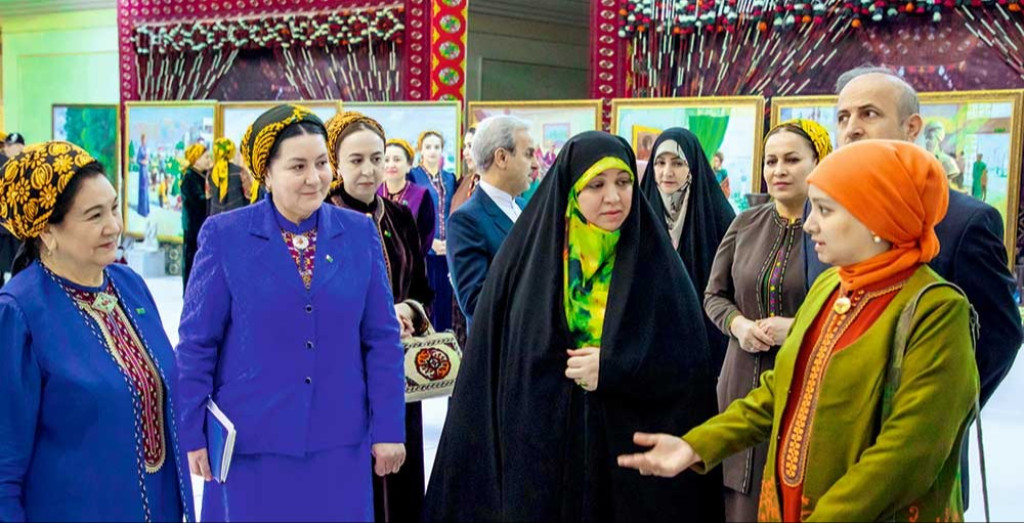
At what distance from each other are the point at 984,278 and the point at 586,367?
0.98 m

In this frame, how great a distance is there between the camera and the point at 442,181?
8.10 meters

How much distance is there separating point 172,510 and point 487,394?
818 millimetres

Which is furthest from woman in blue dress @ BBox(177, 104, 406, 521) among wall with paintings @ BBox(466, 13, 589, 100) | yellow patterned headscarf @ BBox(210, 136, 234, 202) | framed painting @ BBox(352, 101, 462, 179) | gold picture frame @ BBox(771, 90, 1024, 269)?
wall with paintings @ BBox(466, 13, 589, 100)

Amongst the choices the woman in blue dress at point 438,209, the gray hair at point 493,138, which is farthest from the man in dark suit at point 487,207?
the woman in blue dress at point 438,209

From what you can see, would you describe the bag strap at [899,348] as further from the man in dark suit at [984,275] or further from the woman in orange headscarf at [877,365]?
the man in dark suit at [984,275]

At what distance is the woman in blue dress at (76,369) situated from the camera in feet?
7.32

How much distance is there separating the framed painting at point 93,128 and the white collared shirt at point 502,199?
9976mm

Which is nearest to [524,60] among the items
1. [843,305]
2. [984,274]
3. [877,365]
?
[984,274]

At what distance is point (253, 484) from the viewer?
262cm

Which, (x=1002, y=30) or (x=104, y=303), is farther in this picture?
(x=1002, y=30)

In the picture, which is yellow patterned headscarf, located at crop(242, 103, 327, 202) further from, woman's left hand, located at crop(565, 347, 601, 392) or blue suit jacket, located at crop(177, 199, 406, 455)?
woman's left hand, located at crop(565, 347, 601, 392)

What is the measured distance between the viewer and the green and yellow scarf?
2.70 meters

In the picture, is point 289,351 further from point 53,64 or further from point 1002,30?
point 53,64

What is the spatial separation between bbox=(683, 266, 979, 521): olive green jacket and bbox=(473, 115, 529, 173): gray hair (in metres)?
1.92
